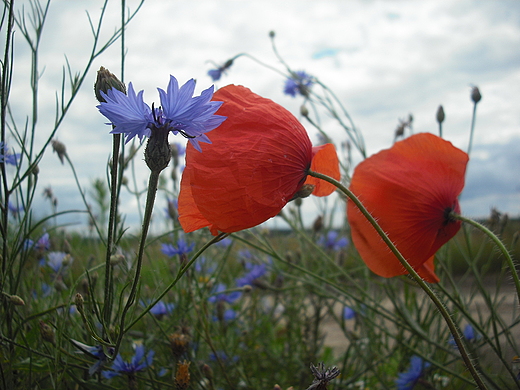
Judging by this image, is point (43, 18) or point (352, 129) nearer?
point (43, 18)

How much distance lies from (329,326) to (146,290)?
169 centimetres

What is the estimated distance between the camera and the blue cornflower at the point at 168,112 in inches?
15.1

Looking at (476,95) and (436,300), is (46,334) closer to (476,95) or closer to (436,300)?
(436,300)

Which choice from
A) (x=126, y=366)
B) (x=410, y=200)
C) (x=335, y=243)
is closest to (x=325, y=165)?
(x=410, y=200)

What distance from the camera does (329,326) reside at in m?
2.53

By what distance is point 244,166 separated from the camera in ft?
1.47

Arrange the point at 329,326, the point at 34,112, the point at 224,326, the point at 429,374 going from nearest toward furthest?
the point at 34,112
the point at 429,374
the point at 224,326
the point at 329,326

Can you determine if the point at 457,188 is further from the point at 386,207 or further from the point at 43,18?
the point at 43,18

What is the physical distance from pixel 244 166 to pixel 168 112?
10cm

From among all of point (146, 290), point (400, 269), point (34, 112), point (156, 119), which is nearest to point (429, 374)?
point (400, 269)

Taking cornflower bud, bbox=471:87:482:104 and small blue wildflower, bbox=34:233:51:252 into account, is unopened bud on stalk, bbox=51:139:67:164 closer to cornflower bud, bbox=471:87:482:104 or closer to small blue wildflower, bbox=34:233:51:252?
small blue wildflower, bbox=34:233:51:252

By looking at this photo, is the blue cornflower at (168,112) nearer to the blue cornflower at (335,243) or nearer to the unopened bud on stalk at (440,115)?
the unopened bud on stalk at (440,115)

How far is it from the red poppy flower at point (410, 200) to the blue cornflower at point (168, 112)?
0.99ft

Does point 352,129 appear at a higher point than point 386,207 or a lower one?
higher
